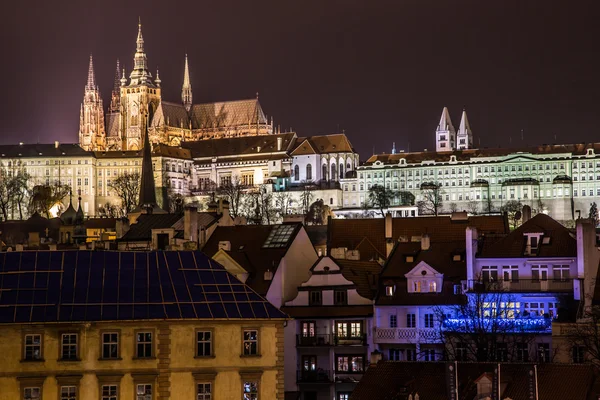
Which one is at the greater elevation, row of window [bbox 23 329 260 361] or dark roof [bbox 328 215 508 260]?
dark roof [bbox 328 215 508 260]

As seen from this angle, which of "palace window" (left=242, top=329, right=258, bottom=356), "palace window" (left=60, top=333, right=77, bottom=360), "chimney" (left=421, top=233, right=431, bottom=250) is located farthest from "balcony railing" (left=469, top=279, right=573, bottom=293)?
"palace window" (left=60, top=333, right=77, bottom=360)

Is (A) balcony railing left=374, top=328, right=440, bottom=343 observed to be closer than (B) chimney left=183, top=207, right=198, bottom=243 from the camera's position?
Yes

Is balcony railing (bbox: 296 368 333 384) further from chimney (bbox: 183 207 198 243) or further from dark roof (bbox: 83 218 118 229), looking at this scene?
dark roof (bbox: 83 218 118 229)

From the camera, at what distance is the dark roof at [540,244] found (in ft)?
194

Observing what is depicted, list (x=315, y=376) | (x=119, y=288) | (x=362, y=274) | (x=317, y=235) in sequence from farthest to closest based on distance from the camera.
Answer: (x=317, y=235) → (x=362, y=274) → (x=315, y=376) → (x=119, y=288)

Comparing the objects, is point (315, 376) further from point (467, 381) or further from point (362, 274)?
point (467, 381)

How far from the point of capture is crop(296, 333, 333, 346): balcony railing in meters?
A: 62.2

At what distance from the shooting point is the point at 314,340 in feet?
205

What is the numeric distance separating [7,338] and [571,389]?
17.7 m

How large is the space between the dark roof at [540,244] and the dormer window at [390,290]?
3.80m

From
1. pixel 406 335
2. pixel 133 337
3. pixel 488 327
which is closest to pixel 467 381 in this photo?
pixel 133 337

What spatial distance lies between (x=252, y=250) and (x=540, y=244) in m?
14.1

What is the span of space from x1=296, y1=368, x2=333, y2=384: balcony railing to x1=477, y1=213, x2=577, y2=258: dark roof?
8.02m

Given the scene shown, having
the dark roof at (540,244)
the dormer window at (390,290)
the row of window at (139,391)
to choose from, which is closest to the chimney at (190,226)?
the dormer window at (390,290)
